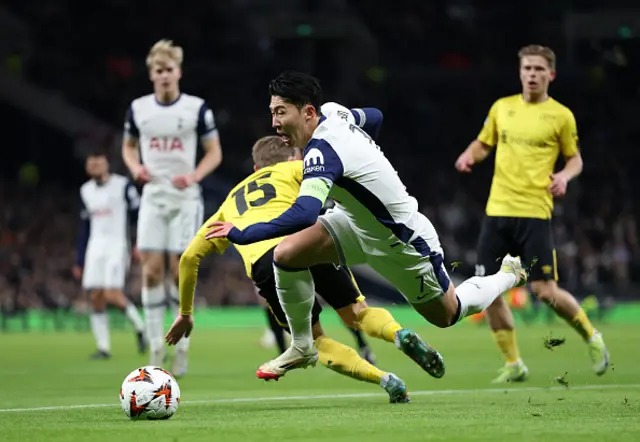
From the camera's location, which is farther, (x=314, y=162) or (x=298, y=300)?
(x=298, y=300)

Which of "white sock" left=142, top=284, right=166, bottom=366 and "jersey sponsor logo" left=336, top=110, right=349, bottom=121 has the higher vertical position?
"jersey sponsor logo" left=336, top=110, right=349, bottom=121

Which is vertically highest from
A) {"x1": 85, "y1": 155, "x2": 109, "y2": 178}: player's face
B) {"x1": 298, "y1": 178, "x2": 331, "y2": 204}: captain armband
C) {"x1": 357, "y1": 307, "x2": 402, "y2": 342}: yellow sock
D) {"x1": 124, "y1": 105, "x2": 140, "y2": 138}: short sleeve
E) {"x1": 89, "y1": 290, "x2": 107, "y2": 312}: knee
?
{"x1": 85, "y1": 155, "x2": 109, "y2": 178}: player's face

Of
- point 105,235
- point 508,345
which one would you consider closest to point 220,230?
point 508,345

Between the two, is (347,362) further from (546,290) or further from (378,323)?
(546,290)

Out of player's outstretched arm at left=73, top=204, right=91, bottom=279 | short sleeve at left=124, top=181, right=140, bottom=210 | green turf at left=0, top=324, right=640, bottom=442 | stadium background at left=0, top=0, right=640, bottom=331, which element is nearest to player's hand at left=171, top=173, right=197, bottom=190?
green turf at left=0, top=324, right=640, bottom=442

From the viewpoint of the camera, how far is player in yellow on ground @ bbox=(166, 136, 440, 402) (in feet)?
23.4

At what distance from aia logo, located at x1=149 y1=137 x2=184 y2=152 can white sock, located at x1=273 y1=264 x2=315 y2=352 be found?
355 centimetres

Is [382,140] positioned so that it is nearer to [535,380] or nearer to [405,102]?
[405,102]

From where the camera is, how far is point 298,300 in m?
7.09

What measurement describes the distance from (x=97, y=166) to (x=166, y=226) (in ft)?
14.5

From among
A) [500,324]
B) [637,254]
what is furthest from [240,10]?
[500,324]

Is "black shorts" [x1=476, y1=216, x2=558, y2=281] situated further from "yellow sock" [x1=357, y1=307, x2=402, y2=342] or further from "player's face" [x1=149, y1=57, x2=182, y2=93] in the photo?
"player's face" [x1=149, y1=57, x2=182, y2=93]

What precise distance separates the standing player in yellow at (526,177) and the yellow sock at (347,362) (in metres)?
2.33

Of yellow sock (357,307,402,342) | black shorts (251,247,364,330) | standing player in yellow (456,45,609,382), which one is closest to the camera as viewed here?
yellow sock (357,307,402,342)
